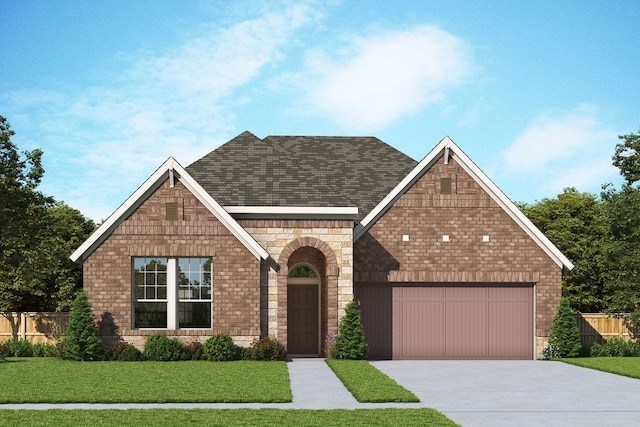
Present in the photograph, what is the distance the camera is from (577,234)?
45594 mm

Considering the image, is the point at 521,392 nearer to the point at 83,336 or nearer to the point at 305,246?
the point at 305,246

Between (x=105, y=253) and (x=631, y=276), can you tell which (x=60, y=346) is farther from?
(x=631, y=276)

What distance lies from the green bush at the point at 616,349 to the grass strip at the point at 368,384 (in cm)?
940

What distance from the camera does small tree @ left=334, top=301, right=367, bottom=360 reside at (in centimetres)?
2514

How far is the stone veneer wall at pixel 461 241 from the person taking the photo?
27219 mm

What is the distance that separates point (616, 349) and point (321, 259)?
1076 cm

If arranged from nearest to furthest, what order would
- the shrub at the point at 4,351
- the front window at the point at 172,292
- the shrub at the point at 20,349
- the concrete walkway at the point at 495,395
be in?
the concrete walkway at the point at 495,395 → the front window at the point at 172,292 → the shrub at the point at 4,351 → the shrub at the point at 20,349

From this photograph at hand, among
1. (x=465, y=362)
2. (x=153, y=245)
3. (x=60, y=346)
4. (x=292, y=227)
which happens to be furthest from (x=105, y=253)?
(x=465, y=362)

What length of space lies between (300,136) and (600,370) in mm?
15186

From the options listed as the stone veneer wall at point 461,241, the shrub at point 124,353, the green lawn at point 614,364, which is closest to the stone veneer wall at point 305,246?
the stone veneer wall at point 461,241

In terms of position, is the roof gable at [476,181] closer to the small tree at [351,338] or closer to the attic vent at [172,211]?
the small tree at [351,338]

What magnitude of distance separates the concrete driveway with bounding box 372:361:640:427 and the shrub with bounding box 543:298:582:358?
2025 mm

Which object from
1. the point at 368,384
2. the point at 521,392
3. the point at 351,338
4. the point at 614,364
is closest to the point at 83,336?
the point at 351,338

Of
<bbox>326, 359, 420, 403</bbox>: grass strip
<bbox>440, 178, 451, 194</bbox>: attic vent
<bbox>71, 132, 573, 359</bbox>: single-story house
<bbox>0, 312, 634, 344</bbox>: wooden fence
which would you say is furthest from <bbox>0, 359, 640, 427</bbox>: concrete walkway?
<bbox>0, 312, 634, 344</bbox>: wooden fence
